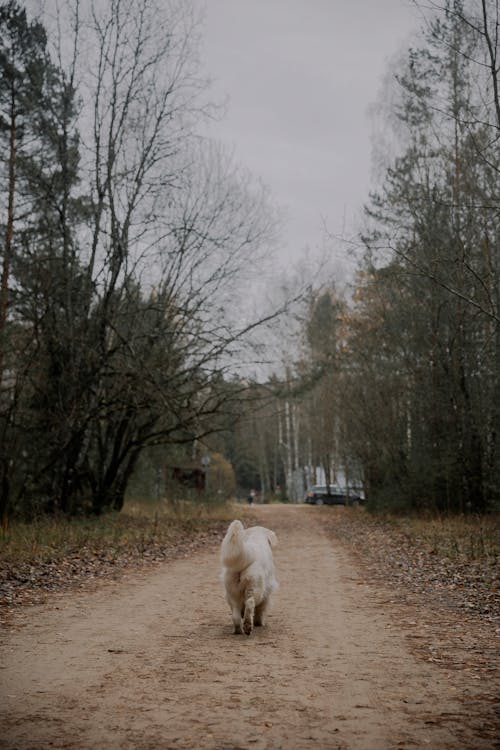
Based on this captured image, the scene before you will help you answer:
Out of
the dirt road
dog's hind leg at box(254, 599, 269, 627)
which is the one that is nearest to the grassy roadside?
the dirt road

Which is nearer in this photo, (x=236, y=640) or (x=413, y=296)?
(x=236, y=640)

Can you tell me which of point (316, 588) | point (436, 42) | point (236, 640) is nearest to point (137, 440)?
point (316, 588)

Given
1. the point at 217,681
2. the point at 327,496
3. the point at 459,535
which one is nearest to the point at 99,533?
the point at 459,535

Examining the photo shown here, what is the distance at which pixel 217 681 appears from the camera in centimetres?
538

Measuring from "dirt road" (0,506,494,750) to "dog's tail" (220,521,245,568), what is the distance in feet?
2.49

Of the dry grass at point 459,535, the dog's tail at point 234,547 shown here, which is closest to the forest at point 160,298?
the dry grass at point 459,535

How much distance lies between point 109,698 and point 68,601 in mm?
4716

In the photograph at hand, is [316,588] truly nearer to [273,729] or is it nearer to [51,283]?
[273,729]

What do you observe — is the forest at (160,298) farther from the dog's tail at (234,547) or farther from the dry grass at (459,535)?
the dog's tail at (234,547)

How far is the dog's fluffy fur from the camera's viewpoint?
700 centimetres

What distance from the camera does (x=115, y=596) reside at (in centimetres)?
982

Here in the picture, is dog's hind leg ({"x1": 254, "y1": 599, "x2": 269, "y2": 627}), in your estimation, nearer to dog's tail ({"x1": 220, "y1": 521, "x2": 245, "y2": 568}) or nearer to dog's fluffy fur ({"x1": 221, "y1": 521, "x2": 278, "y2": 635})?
dog's fluffy fur ({"x1": 221, "y1": 521, "x2": 278, "y2": 635})

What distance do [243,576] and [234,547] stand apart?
307 millimetres

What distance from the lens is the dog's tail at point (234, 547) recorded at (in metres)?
6.98
